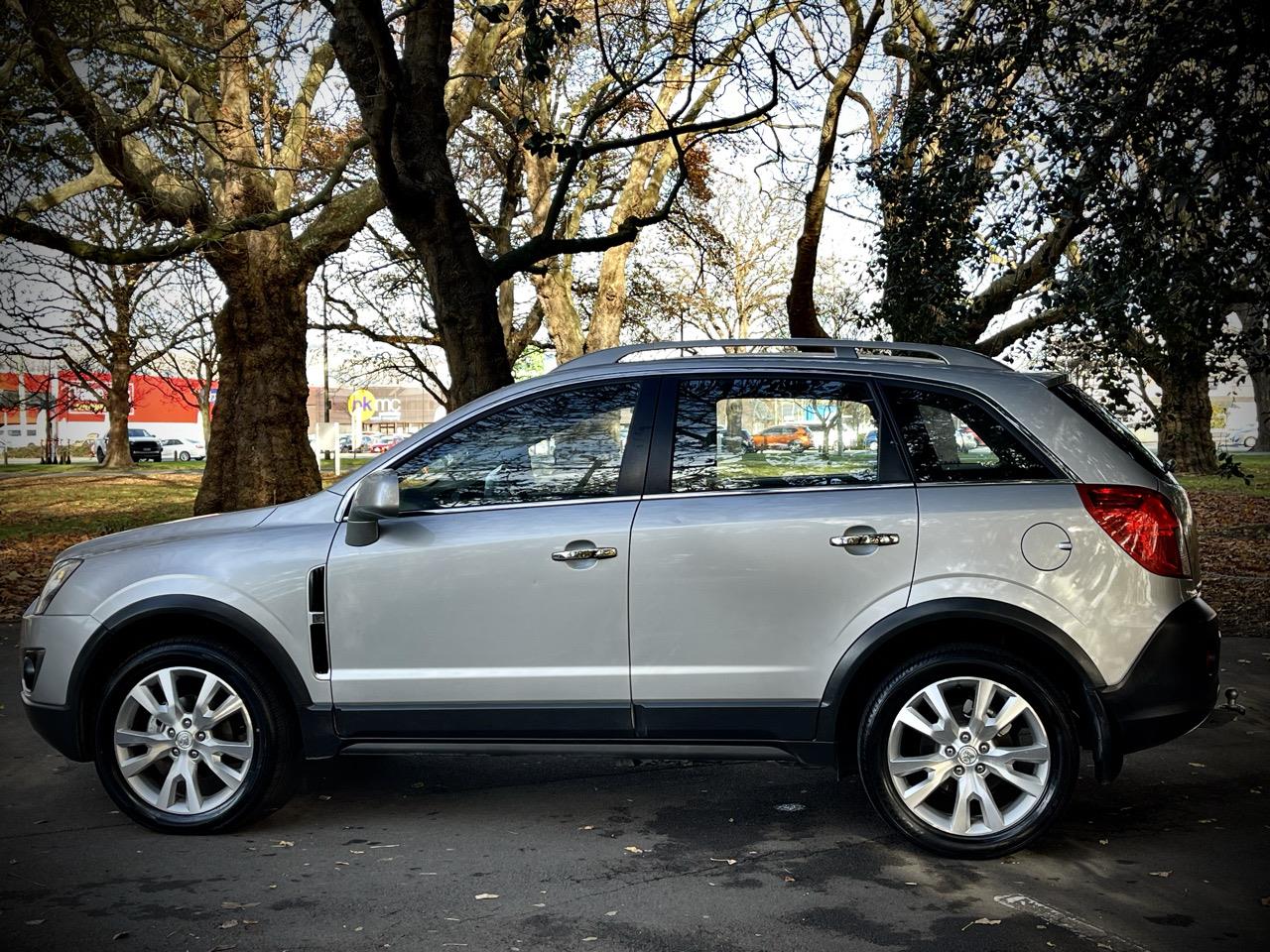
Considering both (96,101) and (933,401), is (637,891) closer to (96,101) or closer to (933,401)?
(933,401)

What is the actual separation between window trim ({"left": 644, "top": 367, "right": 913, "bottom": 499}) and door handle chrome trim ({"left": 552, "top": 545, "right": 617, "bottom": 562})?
27 cm

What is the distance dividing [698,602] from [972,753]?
1.16m

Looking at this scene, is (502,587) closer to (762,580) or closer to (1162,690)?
(762,580)

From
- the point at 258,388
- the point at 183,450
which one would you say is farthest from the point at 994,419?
the point at 183,450

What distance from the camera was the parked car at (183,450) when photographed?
69.1 metres

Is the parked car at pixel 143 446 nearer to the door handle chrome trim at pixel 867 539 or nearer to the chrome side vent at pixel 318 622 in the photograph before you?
the chrome side vent at pixel 318 622

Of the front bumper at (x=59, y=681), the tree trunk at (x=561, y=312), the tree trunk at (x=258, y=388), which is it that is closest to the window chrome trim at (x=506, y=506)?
the front bumper at (x=59, y=681)

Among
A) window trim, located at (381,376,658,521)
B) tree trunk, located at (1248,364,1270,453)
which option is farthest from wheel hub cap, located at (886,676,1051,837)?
tree trunk, located at (1248,364,1270,453)

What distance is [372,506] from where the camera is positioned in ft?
14.9

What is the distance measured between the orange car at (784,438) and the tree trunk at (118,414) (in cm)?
3624

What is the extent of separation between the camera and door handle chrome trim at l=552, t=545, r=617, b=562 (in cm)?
455

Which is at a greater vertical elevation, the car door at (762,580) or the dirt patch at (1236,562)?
the car door at (762,580)

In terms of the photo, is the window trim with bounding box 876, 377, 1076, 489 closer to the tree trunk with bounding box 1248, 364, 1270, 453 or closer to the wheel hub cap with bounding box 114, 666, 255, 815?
the wheel hub cap with bounding box 114, 666, 255, 815

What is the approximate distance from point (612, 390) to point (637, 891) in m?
1.93
